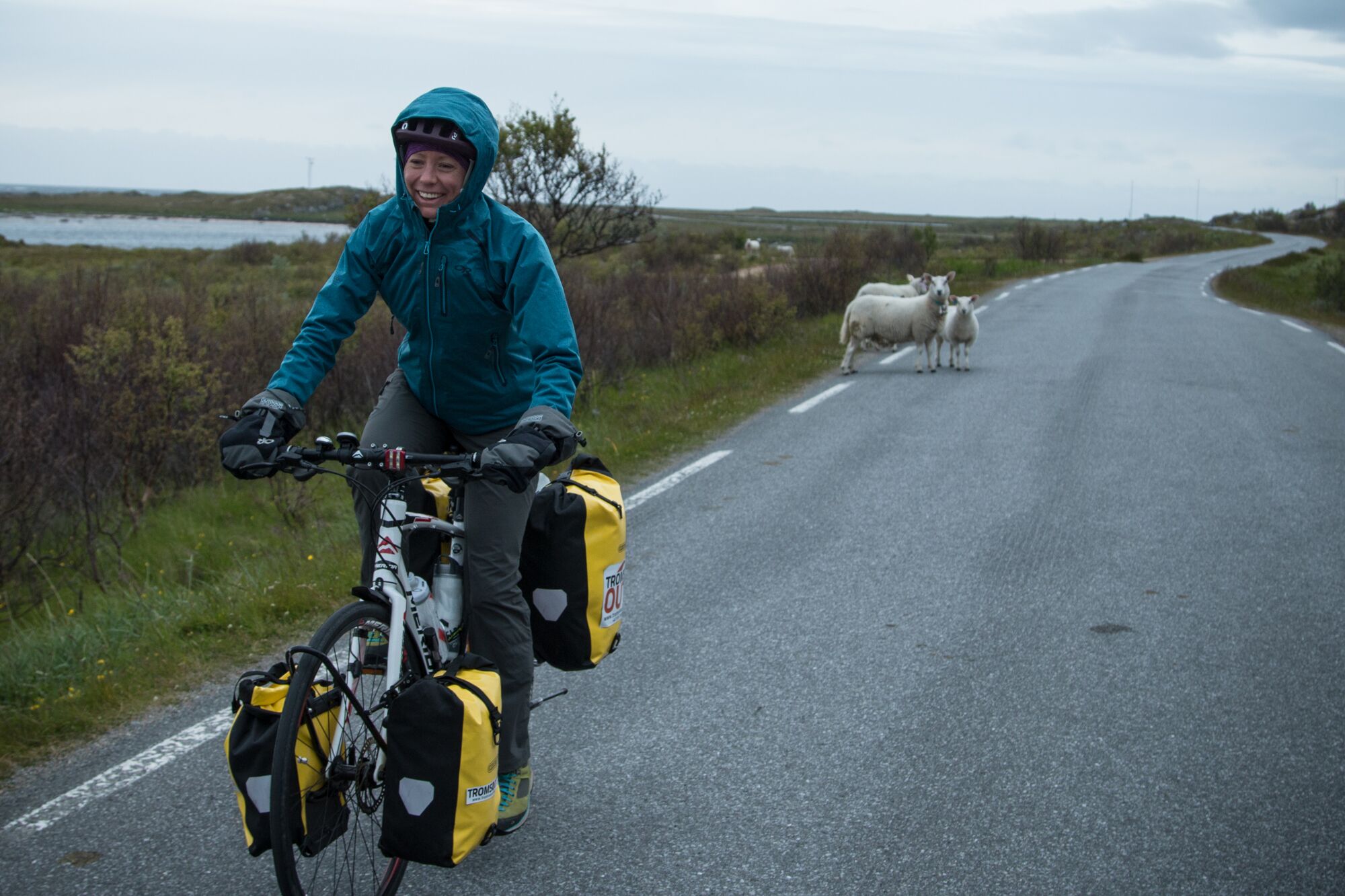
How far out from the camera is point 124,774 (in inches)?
145

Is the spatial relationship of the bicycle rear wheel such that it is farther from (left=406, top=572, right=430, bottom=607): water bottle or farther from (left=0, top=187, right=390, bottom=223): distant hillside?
(left=0, top=187, right=390, bottom=223): distant hillside

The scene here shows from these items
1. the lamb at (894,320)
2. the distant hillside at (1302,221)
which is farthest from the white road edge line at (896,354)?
the distant hillside at (1302,221)

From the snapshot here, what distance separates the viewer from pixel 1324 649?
4.90m

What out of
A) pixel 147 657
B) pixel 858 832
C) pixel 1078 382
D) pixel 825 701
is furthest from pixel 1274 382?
pixel 147 657

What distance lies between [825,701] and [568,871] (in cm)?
154

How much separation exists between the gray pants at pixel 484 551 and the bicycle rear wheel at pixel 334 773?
0.74 feet

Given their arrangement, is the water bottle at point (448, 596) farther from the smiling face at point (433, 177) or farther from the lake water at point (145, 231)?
the lake water at point (145, 231)

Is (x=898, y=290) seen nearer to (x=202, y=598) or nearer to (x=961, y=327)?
(x=961, y=327)

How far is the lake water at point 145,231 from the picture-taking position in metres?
57.7

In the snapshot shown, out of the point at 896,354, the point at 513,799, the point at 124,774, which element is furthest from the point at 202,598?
the point at 896,354

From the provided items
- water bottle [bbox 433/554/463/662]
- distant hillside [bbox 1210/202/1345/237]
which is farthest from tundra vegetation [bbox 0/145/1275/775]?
distant hillside [bbox 1210/202/1345/237]

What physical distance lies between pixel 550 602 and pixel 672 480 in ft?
15.7

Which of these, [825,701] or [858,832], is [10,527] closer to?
[825,701]

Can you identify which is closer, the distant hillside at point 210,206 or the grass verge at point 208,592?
the grass verge at point 208,592
